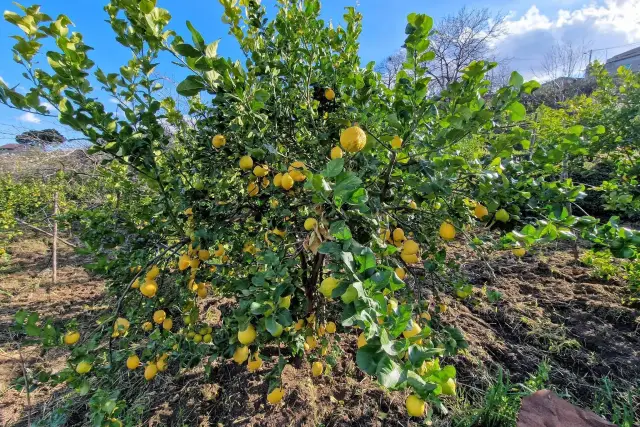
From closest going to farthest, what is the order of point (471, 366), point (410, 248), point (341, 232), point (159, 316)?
point (341, 232), point (410, 248), point (159, 316), point (471, 366)

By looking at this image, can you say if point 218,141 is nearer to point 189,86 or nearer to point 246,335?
point 189,86

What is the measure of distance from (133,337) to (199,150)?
0.90m

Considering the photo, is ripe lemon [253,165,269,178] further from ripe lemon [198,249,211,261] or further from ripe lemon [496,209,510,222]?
ripe lemon [496,209,510,222]

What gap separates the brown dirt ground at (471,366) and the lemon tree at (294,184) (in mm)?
317

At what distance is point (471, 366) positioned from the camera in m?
2.12

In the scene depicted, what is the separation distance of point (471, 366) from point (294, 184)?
6.01 ft

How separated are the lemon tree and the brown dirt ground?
12.5 inches

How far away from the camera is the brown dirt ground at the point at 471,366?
1837 millimetres

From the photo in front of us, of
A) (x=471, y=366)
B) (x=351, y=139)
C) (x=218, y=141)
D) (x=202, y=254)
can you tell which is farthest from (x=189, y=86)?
(x=471, y=366)

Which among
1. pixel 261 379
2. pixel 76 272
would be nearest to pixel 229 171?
pixel 261 379

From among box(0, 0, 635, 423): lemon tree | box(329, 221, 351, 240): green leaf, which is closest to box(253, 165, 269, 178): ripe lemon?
box(0, 0, 635, 423): lemon tree

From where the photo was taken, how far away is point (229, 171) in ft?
5.71

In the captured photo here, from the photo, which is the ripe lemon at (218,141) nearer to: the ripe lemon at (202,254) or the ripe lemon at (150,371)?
the ripe lemon at (202,254)

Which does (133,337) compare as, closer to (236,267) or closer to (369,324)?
(236,267)
